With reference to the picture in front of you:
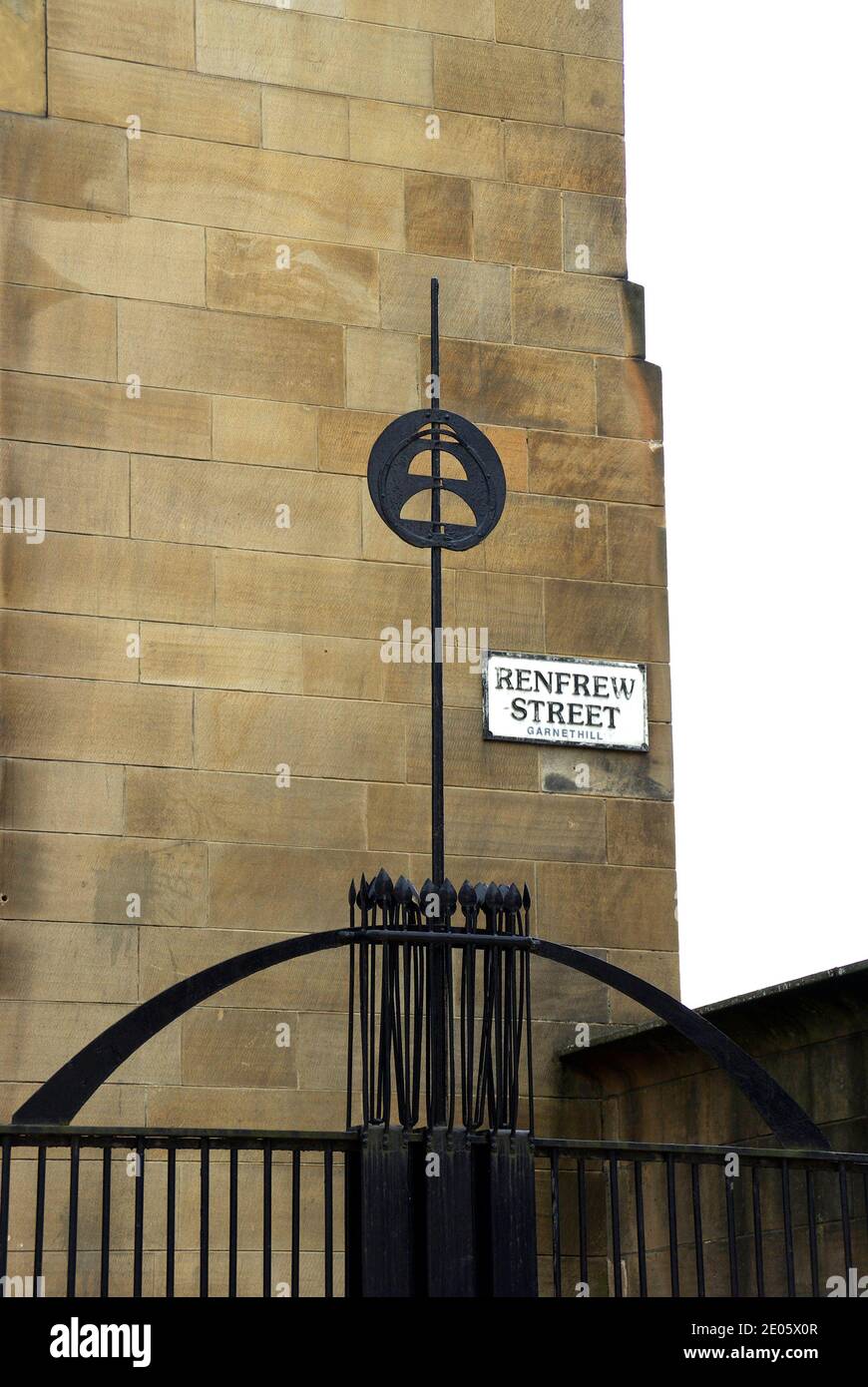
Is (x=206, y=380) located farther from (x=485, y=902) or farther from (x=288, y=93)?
(x=485, y=902)

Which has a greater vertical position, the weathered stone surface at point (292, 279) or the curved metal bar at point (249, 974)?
the weathered stone surface at point (292, 279)

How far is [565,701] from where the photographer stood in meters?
14.2

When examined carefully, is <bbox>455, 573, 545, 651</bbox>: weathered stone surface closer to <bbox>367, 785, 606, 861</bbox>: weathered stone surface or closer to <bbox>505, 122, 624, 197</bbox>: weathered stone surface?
<bbox>367, 785, 606, 861</bbox>: weathered stone surface

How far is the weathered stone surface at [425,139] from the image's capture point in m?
14.5

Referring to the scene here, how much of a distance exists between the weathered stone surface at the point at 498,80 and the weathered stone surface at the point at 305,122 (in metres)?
0.74

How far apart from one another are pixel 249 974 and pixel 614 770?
207 inches

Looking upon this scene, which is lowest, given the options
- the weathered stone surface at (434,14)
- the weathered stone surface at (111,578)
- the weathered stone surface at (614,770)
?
the weathered stone surface at (614,770)

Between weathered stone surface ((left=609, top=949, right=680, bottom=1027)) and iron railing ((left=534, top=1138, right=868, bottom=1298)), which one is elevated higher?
weathered stone surface ((left=609, top=949, right=680, bottom=1027))

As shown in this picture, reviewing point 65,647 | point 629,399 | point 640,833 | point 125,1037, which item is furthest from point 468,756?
point 125,1037

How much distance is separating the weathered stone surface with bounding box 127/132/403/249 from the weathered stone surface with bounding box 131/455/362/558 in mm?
1596

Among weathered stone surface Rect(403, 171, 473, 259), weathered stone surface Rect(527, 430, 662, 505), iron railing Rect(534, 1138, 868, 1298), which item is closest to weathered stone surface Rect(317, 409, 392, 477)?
weathered stone surface Rect(527, 430, 662, 505)

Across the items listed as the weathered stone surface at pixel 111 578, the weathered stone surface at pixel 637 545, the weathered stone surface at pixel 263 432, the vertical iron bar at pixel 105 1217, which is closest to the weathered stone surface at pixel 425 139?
the weathered stone surface at pixel 263 432

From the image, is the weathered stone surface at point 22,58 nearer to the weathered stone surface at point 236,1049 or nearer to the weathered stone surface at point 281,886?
the weathered stone surface at point 281,886

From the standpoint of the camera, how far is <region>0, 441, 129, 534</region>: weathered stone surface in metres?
13.2
